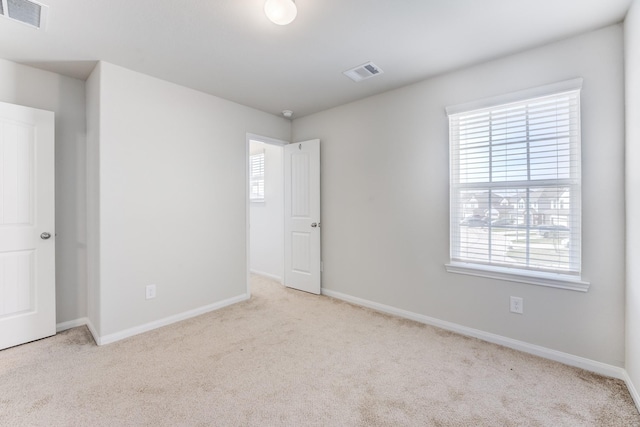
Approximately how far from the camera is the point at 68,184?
278 centimetres

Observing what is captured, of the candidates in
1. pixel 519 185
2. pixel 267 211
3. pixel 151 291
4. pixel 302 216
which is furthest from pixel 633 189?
pixel 267 211

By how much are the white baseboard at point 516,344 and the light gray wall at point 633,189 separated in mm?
135

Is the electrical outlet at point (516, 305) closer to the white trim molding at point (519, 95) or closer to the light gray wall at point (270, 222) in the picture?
the white trim molding at point (519, 95)

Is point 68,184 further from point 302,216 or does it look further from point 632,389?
point 632,389

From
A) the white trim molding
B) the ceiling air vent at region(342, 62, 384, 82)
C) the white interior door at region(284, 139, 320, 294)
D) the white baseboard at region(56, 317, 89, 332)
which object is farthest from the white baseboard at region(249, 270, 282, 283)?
the white trim molding

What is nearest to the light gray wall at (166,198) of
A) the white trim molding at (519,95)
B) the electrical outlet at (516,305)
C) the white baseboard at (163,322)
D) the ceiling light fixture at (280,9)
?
the white baseboard at (163,322)

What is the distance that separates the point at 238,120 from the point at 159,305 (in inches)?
86.8

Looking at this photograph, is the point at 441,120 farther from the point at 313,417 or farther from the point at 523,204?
the point at 313,417

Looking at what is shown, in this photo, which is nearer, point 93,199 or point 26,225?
point 26,225

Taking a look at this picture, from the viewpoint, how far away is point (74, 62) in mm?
2492

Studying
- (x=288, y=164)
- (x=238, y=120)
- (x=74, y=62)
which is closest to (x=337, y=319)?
(x=288, y=164)

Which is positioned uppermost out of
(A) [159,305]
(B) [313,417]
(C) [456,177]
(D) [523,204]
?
(C) [456,177]

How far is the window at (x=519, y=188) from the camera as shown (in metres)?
2.16

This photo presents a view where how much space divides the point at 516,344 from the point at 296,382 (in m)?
1.81
